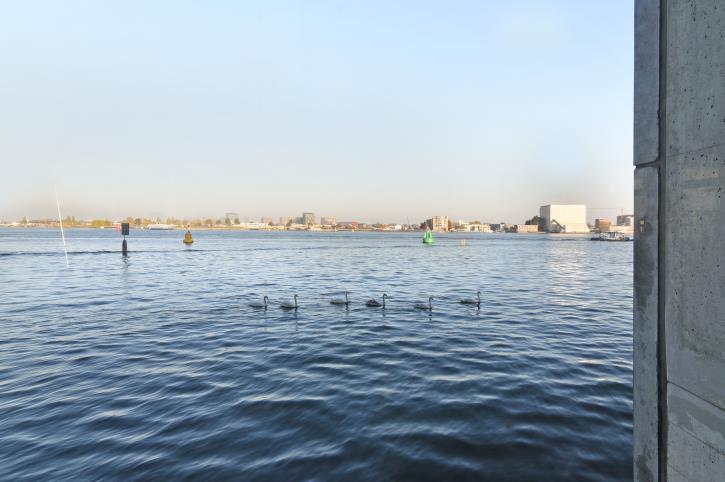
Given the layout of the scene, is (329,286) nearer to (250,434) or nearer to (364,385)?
(364,385)

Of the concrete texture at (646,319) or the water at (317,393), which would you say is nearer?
the concrete texture at (646,319)

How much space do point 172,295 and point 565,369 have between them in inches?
1033

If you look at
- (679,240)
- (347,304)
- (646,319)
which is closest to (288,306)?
(347,304)

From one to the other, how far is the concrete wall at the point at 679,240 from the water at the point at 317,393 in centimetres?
333

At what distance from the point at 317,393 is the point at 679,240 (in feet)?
30.3

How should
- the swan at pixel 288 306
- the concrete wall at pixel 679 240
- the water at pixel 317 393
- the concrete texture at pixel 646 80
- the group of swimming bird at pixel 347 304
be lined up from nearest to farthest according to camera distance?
the concrete wall at pixel 679 240, the concrete texture at pixel 646 80, the water at pixel 317 393, the group of swimming bird at pixel 347 304, the swan at pixel 288 306

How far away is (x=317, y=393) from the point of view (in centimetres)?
1076

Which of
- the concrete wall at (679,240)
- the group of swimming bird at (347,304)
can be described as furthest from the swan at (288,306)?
the concrete wall at (679,240)

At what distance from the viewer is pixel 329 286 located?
33.7 m

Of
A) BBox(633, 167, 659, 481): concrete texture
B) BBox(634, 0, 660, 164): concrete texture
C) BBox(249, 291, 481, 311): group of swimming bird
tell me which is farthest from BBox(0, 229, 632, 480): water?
BBox(634, 0, 660, 164): concrete texture

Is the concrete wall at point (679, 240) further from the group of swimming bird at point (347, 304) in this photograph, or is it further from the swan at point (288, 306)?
the swan at point (288, 306)

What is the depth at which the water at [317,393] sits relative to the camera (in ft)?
24.3

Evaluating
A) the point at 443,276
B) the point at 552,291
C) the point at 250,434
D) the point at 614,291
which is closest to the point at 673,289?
the point at 250,434

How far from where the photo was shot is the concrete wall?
3.59 metres
